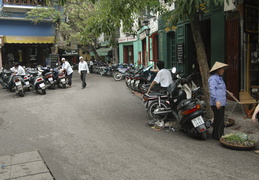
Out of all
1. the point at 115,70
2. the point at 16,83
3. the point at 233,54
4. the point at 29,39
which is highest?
the point at 29,39

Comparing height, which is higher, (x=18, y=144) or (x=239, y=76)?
(x=239, y=76)

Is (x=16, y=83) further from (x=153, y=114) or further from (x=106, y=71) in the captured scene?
(x=106, y=71)

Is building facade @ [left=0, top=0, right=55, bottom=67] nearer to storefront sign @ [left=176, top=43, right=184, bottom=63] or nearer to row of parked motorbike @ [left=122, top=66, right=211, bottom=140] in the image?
storefront sign @ [left=176, top=43, right=184, bottom=63]

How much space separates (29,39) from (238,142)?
22253 millimetres

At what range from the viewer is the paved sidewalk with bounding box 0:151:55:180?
4602 mm

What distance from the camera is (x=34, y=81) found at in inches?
585

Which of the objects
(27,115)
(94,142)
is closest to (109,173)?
(94,142)

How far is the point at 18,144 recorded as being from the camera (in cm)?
650

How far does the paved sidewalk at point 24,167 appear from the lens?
4.60 meters

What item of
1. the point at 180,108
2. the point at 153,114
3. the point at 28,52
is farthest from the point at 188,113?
the point at 28,52

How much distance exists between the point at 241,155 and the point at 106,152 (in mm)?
2552

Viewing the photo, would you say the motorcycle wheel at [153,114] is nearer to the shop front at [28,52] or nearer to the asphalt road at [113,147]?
the asphalt road at [113,147]

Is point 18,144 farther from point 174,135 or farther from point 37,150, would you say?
point 174,135

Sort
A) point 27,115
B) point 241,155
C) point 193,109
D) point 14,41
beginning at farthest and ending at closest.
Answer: point 14,41, point 27,115, point 193,109, point 241,155
